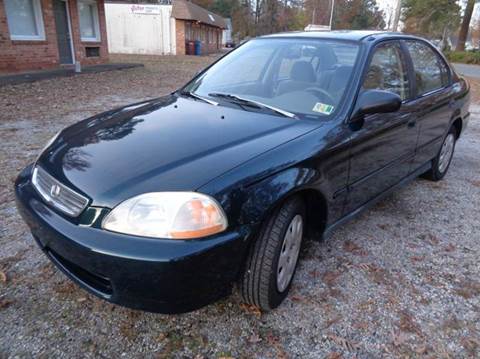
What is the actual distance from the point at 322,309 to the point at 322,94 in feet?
4.69

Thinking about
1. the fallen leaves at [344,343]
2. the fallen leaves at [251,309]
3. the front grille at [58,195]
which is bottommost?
the fallen leaves at [344,343]

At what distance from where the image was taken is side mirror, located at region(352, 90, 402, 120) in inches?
95.7

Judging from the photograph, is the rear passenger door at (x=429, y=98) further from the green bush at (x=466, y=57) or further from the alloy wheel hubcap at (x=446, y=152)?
the green bush at (x=466, y=57)

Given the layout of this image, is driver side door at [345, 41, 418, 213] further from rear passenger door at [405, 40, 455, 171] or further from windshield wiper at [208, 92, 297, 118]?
windshield wiper at [208, 92, 297, 118]

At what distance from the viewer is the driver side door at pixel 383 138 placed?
2.63 m

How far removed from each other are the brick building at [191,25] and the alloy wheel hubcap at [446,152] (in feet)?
87.7

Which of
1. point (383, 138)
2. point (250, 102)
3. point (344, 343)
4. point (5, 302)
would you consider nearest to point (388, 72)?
point (383, 138)

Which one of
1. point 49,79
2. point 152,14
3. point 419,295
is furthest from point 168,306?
point 152,14

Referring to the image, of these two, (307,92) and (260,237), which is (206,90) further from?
(260,237)

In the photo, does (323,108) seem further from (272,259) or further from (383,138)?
(272,259)

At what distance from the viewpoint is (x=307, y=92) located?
2.71 metres

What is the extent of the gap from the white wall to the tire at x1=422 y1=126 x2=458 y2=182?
89.5 ft

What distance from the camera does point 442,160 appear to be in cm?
437

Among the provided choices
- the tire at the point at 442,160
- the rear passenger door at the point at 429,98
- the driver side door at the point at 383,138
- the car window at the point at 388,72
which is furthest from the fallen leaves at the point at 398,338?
the tire at the point at 442,160
